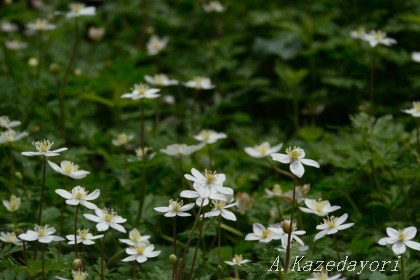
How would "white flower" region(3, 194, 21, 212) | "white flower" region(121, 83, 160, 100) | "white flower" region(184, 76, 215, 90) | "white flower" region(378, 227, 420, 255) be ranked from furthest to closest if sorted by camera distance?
1. "white flower" region(184, 76, 215, 90)
2. "white flower" region(121, 83, 160, 100)
3. "white flower" region(3, 194, 21, 212)
4. "white flower" region(378, 227, 420, 255)

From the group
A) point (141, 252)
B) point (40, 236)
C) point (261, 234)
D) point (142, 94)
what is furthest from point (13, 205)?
point (261, 234)

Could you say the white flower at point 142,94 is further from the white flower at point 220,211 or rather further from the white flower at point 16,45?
the white flower at point 16,45

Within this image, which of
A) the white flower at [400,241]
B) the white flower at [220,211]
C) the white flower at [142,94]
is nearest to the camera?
the white flower at [400,241]

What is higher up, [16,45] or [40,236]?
[16,45]

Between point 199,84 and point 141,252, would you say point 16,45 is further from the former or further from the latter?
point 141,252

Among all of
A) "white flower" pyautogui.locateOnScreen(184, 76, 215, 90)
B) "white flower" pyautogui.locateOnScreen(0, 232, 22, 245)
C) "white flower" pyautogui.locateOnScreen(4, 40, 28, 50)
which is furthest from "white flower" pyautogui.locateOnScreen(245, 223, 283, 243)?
"white flower" pyautogui.locateOnScreen(4, 40, 28, 50)

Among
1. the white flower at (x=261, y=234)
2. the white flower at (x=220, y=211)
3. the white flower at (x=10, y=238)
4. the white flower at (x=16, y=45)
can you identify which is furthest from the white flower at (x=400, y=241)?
the white flower at (x=16, y=45)

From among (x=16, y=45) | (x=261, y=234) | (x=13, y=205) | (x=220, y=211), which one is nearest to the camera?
(x=220, y=211)

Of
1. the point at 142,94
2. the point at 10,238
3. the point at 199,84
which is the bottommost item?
the point at 10,238

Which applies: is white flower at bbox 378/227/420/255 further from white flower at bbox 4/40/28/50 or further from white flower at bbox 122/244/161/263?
white flower at bbox 4/40/28/50

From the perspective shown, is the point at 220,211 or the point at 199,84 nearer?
the point at 220,211

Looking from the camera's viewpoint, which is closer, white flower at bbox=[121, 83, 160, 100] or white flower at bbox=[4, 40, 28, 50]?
white flower at bbox=[121, 83, 160, 100]

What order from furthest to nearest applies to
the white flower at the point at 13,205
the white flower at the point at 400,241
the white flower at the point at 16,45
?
the white flower at the point at 16,45
the white flower at the point at 13,205
the white flower at the point at 400,241

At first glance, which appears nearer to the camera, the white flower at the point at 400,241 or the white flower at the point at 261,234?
the white flower at the point at 400,241
